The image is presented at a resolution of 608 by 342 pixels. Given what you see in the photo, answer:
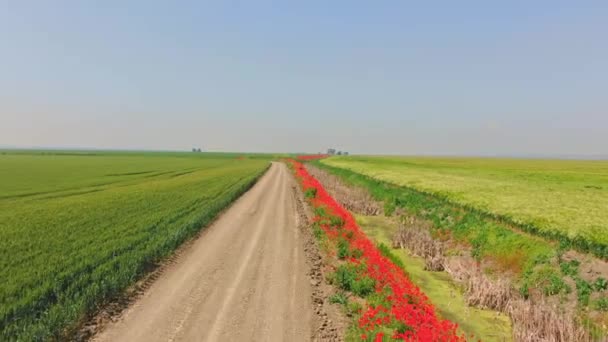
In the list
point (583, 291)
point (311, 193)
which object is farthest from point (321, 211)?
point (583, 291)

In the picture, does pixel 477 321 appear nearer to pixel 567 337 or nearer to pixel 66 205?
pixel 567 337

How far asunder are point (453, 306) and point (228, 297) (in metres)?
8.36

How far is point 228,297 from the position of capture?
35.6 feet

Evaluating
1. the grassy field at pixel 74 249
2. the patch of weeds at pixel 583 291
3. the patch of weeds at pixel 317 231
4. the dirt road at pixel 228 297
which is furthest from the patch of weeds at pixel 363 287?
the grassy field at pixel 74 249

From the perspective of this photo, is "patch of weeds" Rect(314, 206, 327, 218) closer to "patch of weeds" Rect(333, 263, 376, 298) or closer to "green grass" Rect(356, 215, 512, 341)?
"green grass" Rect(356, 215, 512, 341)

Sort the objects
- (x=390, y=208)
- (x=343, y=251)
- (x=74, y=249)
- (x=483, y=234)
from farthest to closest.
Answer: (x=390, y=208)
(x=483, y=234)
(x=343, y=251)
(x=74, y=249)

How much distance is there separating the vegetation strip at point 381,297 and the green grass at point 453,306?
0.72 m

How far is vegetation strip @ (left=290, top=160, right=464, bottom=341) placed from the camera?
852cm

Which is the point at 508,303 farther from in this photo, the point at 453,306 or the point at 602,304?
the point at 602,304

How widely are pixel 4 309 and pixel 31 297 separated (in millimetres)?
762

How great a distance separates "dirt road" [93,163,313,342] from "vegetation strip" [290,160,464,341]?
1671 mm

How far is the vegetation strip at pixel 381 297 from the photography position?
28.0 ft

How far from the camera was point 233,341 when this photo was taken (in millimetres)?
8258

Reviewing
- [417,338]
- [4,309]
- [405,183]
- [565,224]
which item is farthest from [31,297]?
[405,183]
